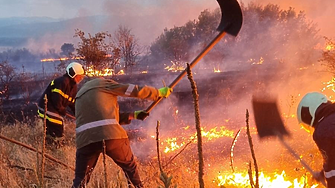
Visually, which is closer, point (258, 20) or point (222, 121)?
point (222, 121)

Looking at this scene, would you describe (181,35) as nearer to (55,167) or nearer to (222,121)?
(222,121)

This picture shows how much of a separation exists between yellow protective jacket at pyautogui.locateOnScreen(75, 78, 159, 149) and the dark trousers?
0.08 metres

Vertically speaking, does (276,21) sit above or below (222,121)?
above

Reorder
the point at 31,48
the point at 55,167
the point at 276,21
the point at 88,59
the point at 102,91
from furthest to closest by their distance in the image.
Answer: the point at 31,48
the point at 276,21
the point at 88,59
the point at 55,167
the point at 102,91

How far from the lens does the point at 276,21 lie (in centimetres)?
2623

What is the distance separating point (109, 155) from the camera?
13.3ft

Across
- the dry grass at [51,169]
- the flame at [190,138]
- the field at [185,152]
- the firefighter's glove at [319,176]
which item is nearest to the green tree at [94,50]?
the field at [185,152]

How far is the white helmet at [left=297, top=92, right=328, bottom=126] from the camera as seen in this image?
3.28 meters

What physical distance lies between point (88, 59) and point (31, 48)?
50377 mm

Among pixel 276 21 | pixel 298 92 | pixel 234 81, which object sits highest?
pixel 276 21

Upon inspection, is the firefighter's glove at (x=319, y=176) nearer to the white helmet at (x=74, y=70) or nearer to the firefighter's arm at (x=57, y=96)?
the white helmet at (x=74, y=70)

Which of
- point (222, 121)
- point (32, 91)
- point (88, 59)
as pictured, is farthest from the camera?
point (32, 91)

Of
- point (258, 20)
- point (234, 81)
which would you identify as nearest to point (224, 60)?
point (258, 20)

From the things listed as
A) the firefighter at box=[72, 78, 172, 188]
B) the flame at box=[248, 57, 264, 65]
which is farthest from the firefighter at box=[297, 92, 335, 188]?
the flame at box=[248, 57, 264, 65]
